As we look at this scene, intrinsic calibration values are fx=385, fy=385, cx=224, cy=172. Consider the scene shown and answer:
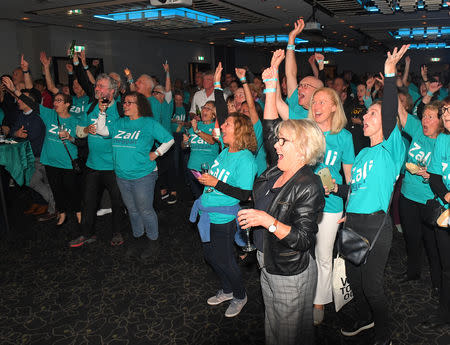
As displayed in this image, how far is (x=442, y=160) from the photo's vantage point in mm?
2582

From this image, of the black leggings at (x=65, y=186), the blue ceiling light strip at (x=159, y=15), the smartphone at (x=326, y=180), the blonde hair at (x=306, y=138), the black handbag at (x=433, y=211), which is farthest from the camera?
the blue ceiling light strip at (x=159, y=15)

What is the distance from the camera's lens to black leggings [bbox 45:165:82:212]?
15.1 ft

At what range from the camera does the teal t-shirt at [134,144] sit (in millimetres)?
3682

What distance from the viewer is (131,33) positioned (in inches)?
566

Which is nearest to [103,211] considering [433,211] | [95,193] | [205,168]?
[95,193]

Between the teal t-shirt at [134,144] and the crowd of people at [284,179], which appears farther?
the teal t-shirt at [134,144]

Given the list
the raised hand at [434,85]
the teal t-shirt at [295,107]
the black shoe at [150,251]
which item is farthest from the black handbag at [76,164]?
the raised hand at [434,85]

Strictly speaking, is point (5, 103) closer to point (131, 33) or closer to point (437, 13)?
point (131, 33)

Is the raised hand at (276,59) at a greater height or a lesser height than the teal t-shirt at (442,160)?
greater

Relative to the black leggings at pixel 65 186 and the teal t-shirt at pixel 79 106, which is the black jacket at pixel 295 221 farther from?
the teal t-shirt at pixel 79 106

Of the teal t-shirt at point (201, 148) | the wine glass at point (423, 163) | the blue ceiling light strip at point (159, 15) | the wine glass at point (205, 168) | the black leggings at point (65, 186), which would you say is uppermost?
the blue ceiling light strip at point (159, 15)

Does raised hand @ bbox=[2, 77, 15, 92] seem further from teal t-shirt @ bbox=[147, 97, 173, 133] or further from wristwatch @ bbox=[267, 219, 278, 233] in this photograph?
wristwatch @ bbox=[267, 219, 278, 233]

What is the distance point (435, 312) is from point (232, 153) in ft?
6.20

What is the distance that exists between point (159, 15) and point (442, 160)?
8.39m
